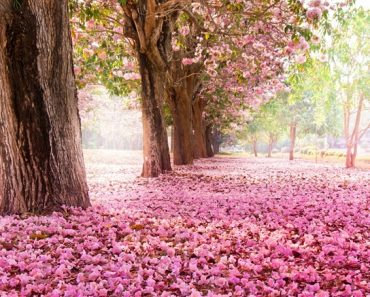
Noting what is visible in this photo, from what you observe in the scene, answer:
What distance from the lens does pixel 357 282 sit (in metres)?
4.77

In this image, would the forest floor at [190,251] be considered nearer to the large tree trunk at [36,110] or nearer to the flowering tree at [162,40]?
the large tree trunk at [36,110]

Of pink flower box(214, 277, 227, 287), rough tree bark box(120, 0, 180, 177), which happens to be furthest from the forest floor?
rough tree bark box(120, 0, 180, 177)

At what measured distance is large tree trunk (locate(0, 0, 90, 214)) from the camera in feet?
24.0

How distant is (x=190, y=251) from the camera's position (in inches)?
230

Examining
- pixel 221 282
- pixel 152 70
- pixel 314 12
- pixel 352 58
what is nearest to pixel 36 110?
pixel 221 282

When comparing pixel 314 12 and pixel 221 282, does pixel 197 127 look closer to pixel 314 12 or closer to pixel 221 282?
pixel 314 12

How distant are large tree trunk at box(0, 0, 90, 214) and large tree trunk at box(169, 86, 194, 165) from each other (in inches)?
636

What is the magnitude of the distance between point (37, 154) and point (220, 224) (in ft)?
11.6

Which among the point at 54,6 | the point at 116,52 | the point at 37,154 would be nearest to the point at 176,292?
the point at 37,154

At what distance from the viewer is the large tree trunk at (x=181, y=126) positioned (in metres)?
24.2

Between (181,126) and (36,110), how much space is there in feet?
55.7

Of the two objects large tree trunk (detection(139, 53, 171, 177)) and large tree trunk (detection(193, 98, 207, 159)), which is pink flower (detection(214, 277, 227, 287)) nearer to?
large tree trunk (detection(139, 53, 171, 177))

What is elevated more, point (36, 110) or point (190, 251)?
point (36, 110)

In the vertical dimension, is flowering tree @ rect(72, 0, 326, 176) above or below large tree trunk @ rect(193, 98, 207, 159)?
above
